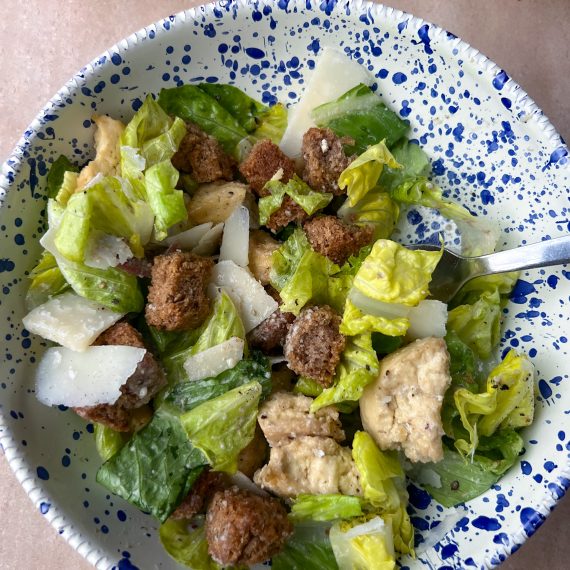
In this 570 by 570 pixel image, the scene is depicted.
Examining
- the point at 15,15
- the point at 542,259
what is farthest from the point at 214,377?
the point at 15,15

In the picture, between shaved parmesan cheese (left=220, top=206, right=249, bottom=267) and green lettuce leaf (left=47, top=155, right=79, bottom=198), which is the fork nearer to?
shaved parmesan cheese (left=220, top=206, right=249, bottom=267)

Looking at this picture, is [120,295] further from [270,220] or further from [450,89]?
[450,89]

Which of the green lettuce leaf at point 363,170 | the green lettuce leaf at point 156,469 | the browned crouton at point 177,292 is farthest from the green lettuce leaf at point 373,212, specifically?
the green lettuce leaf at point 156,469

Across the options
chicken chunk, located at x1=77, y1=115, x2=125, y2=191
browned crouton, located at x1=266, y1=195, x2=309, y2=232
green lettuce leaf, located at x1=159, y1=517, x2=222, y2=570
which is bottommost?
green lettuce leaf, located at x1=159, y1=517, x2=222, y2=570

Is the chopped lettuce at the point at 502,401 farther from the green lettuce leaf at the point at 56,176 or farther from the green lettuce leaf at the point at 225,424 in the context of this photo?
the green lettuce leaf at the point at 56,176

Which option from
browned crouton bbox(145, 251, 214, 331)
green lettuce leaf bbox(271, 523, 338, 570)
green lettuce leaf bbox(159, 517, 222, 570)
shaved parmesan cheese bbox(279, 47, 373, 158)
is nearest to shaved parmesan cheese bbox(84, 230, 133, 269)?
browned crouton bbox(145, 251, 214, 331)

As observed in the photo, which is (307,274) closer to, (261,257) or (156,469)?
(261,257)
